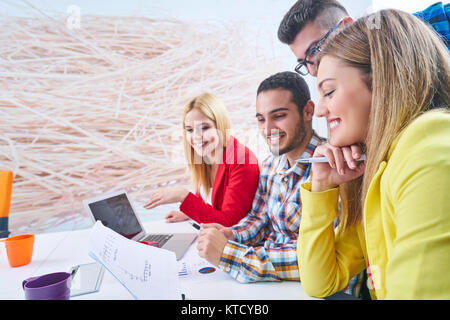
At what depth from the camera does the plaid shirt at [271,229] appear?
0.70 metres

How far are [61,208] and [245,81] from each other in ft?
5.65

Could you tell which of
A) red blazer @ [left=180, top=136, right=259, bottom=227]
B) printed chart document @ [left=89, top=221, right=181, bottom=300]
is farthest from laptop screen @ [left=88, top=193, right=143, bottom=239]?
printed chart document @ [left=89, top=221, right=181, bottom=300]

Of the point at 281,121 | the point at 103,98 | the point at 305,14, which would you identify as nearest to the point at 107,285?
the point at 281,121

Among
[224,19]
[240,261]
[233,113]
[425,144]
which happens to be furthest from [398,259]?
[224,19]

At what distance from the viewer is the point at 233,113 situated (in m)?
2.16

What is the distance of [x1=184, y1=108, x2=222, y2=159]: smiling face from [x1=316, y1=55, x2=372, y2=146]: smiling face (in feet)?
3.56

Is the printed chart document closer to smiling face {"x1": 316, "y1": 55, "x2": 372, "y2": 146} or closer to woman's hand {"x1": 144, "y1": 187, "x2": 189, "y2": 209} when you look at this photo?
smiling face {"x1": 316, "y1": 55, "x2": 372, "y2": 146}

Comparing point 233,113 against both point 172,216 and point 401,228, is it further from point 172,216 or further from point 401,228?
point 401,228

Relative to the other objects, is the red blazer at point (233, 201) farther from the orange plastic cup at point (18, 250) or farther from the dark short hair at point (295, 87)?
the orange plastic cup at point (18, 250)

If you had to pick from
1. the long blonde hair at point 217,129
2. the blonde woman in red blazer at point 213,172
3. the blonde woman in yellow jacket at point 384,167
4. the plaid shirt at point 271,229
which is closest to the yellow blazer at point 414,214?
the blonde woman in yellow jacket at point 384,167

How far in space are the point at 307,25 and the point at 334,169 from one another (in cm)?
77

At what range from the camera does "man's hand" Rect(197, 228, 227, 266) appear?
2.44 feet

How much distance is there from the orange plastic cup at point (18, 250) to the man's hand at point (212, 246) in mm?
580

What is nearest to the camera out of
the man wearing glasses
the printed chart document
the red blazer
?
the printed chart document
